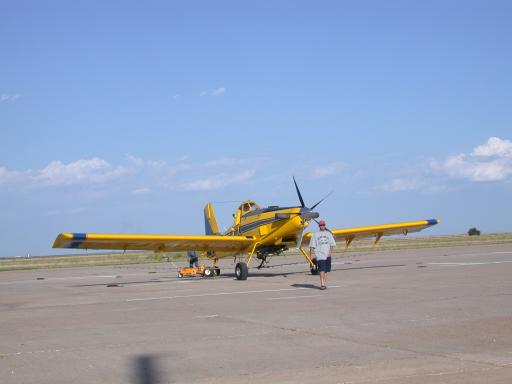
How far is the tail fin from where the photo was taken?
2997cm

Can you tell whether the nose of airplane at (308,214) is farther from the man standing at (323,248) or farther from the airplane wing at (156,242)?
the man standing at (323,248)

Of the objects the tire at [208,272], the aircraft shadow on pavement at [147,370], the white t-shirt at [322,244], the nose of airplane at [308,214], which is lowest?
the aircraft shadow on pavement at [147,370]

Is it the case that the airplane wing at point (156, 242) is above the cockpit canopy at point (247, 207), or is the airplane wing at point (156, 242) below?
below

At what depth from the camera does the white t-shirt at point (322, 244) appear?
16422 mm

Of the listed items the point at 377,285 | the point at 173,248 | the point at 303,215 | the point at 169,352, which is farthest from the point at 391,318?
the point at 173,248

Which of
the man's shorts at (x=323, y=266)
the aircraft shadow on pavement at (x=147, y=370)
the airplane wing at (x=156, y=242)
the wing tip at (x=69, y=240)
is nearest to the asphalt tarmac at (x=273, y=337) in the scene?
the aircraft shadow on pavement at (x=147, y=370)

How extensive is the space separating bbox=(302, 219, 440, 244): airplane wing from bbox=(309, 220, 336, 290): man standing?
8.60 meters

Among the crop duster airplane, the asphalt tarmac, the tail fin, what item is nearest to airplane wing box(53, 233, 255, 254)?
the crop duster airplane

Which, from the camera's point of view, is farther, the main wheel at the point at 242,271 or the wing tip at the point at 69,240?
the main wheel at the point at 242,271

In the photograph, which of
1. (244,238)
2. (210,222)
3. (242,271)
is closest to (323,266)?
(242,271)

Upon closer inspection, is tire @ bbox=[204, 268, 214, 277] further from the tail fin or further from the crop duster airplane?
the tail fin

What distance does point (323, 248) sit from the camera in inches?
651

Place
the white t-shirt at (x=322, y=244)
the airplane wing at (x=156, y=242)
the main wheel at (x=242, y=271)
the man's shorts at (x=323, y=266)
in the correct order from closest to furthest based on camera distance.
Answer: the man's shorts at (x=323, y=266) → the white t-shirt at (x=322, y=244) → the airplane wing at (x=156, y=242) → the main wheel at (x=242, y=271)

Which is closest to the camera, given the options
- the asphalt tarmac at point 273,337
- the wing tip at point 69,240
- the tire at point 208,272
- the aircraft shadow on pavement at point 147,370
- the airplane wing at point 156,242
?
the aircraft shadow on pavement at point 147,370
